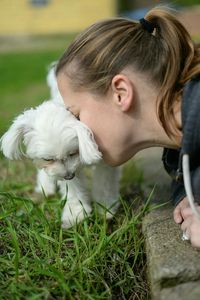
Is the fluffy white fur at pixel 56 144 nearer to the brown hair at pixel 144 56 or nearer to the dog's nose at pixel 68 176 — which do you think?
the dog's nose at pixel 68 176

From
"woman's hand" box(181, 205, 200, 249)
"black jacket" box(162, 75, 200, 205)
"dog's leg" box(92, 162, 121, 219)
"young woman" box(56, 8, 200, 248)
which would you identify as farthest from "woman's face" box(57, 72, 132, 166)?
"dog's leg" box(92, 162, 121, 219)

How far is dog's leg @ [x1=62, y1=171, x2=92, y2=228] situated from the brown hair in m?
0.64

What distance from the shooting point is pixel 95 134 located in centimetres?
243

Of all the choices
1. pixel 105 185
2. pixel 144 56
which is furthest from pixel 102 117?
pixel 105 185

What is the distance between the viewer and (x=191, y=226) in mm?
2191

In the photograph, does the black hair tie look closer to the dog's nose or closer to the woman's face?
the woman's face

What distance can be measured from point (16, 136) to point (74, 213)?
0.53 meters

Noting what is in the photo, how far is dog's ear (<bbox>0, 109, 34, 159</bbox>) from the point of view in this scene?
8.24 feet

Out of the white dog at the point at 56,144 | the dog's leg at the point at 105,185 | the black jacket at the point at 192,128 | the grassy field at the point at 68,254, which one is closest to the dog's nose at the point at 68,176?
the white dog at the point at 56,144

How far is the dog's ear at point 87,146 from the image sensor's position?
2.34 meters

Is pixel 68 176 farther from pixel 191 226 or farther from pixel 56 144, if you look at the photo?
pixel 191 226

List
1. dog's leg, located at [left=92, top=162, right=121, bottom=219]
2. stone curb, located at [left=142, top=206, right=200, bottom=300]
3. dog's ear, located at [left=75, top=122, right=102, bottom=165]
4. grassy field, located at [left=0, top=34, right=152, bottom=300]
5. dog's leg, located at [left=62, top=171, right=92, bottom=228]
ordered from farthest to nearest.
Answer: dog's leg, located at [left=92, top=162, right=121, bottom=219] → dog's leg, located at [left=62, top=171, right=92, bottom=228] → dog's ear, located at [left=75, top=122, right=102, bottom=165] → grassy field, located at [left=0, top=34, right=152, bottom=300] → stone curb, located at [left=142, top=206, right=200, bottom=300]

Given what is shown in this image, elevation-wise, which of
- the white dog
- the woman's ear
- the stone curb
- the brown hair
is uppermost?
the brown hair

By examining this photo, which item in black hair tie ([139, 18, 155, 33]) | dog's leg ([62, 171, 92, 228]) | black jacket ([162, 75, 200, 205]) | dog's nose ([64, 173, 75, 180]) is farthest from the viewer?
dog's leg ([62, 171, 92, 228])
